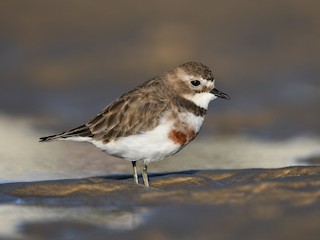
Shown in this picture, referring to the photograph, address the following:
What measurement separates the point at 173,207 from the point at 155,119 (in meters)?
1.48

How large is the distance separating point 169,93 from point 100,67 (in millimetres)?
5947

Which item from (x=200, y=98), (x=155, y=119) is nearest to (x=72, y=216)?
(x=155, y=119)

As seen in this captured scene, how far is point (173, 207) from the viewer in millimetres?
8742

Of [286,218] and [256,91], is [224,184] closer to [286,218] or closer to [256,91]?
[286,218]

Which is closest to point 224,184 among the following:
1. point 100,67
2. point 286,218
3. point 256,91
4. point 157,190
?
point 157,190

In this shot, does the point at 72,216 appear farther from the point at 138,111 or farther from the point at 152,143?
the point at 138,111

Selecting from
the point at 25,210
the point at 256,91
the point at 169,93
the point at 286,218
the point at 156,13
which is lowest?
the point at 286,218

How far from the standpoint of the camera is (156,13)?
1719cm

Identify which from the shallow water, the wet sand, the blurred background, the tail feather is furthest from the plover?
the blurred background

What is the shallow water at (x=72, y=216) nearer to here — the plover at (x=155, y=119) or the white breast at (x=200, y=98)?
the plover at (x=155, y=119)

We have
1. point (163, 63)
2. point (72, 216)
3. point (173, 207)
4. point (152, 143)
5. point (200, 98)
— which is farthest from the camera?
point (163, 63)

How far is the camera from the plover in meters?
9.92

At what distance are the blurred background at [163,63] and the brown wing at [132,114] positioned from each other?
6.16 ft

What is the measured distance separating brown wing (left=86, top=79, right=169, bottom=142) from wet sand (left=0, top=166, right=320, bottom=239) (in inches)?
21.2
